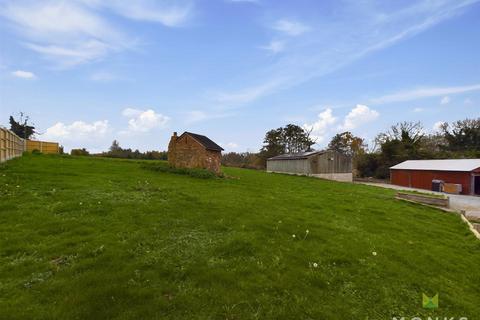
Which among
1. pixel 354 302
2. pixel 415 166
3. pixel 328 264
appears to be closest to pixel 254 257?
pixel 328 264

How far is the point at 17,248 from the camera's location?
5508 mm

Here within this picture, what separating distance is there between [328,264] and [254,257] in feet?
5.69

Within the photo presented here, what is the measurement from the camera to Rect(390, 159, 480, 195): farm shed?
28594 mm

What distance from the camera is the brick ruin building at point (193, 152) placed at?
24.7m

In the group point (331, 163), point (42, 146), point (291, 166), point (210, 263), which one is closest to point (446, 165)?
point (331, 163)

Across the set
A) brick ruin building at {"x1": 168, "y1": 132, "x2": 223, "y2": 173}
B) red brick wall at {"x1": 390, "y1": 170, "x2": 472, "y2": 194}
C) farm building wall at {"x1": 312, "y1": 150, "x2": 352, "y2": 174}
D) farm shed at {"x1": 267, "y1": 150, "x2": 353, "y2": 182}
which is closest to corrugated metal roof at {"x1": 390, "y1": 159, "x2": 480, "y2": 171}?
red brick wall at {"x1": 390, "y1": 170, "x2": 472, "y2": 194}

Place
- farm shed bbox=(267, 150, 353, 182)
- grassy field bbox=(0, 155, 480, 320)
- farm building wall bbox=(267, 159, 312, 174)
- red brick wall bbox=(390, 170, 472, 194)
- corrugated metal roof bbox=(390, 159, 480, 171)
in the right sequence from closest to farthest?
1. grassy field bbox=(0, 155, 480, 320)
2. red brick wall bbox=(390, 170, 472, 194)
3. corrugated metal roof bbox=(390, 159, 480, 171)
4. farm shed bbox=(267, 150, 353, 182)
5. farm building wall bbox=(267, 159, 312, 174)

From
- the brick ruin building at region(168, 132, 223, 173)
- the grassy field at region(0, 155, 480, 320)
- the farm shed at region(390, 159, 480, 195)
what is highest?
the brick ruin building at region(168, 132, 223, 173)

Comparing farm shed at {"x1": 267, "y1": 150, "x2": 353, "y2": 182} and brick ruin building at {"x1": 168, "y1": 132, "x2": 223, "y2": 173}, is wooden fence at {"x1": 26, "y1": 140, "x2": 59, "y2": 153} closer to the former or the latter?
brick ruin building at {"x1": 168, "y1": 132, "x2": 223, "y2": 173}

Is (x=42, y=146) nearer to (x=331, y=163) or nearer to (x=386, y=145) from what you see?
(x=331, y=163)

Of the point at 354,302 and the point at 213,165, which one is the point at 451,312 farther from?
the point at 213,165

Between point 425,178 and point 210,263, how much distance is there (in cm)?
3764

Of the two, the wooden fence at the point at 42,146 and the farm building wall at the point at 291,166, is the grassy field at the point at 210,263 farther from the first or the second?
the wooden fence at the point at 42,146

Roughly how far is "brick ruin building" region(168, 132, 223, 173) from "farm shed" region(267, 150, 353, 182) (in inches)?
694
